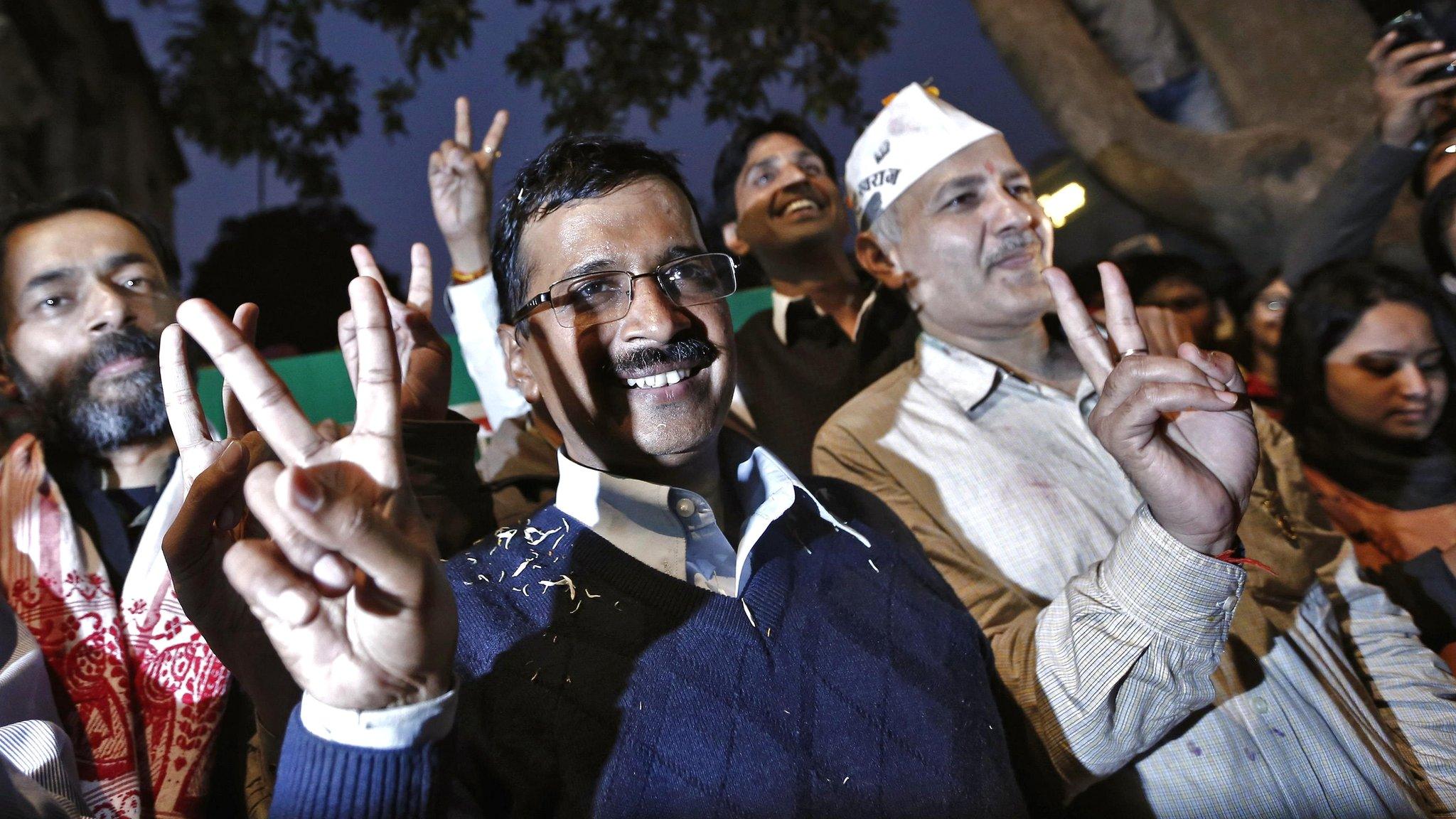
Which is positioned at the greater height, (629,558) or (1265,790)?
(629,558)

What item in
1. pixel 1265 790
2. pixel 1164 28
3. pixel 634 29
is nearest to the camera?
pixel 1265 790

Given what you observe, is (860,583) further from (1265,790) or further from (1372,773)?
(1372,773)

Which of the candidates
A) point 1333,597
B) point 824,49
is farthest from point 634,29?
point 1333,597

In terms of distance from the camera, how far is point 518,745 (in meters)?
1.31

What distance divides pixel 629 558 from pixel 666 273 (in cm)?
54

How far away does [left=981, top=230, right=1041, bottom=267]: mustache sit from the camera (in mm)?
2588

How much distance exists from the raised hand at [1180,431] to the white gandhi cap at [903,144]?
46.7 inches

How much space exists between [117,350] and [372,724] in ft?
6.00

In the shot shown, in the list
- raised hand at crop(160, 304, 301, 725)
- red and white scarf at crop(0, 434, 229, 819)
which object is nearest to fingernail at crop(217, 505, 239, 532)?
raised hand at crop(160, 304, 301, 725)

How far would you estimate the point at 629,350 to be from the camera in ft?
5.41

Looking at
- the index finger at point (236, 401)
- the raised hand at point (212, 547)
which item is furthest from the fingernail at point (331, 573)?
the index finger at point (236, 401)

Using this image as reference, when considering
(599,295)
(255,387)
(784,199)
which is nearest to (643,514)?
(599,295)

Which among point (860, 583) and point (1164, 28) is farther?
point (1164, 28)

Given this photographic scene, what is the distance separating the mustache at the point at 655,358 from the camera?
5.41 feet
